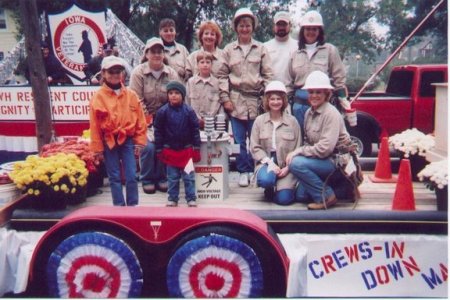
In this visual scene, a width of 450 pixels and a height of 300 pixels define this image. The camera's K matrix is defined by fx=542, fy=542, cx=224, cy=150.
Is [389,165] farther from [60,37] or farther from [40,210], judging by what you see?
[60,37]

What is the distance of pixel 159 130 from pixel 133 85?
825 mm

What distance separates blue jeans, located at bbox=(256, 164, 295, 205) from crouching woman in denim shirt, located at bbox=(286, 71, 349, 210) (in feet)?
0.43

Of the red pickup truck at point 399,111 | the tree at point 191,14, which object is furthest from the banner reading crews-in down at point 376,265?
the tree at point 191,14

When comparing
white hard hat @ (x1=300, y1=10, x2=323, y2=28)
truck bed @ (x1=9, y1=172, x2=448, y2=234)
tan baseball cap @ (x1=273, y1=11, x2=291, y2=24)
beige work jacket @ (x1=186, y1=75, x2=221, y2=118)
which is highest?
tan baseball cap @ (x1=273, y1=11, x2=291, y2=24)

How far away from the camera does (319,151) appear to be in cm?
409

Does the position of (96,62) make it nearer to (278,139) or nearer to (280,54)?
(280,54)

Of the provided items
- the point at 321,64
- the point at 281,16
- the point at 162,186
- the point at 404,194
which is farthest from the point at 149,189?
the point at 404,194

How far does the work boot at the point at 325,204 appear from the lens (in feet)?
13.1

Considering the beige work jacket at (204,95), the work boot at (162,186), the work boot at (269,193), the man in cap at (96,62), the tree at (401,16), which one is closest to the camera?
the work boot at (269,193)

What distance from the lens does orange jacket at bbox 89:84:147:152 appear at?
13.2 ft

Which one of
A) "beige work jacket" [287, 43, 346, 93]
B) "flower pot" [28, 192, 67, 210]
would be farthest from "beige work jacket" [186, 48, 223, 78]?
"flower pot" [28, 192, 67, 210]

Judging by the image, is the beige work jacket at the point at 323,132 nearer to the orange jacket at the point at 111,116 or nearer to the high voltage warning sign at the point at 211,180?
the high voltage warning sign at the point at 211,180

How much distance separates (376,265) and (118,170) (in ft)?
6.63

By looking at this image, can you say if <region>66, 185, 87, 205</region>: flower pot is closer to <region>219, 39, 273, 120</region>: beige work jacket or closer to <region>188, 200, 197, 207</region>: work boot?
<region>188, 200, 197, 207</region>: work boot
